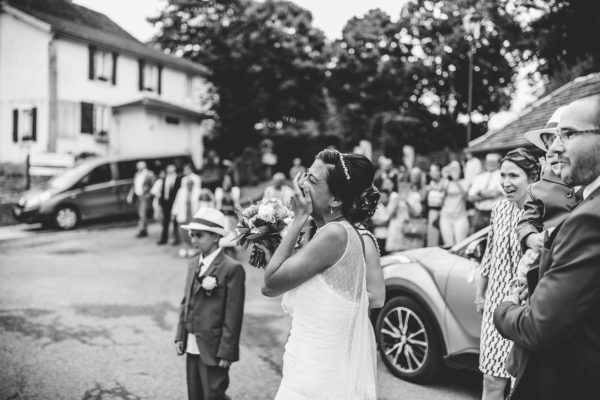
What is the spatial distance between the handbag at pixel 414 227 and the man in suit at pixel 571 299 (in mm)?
7212

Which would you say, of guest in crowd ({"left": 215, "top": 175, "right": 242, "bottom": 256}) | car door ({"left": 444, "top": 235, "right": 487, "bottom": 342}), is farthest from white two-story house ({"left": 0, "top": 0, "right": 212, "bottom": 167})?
car door ({"left": 444, "top": 235, "right": 487, "bottom": 342})

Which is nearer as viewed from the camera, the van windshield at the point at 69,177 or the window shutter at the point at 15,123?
the van windshield at the point at 69,177

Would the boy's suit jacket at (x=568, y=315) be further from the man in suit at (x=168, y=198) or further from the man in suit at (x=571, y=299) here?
the man in suit at (x=168, y=198)

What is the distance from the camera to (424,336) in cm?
493

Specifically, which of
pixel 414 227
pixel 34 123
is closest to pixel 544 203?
pixel 414 227

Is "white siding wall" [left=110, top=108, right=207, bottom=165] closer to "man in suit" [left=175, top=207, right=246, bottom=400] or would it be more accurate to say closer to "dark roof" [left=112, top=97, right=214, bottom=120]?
"dark roof" [left=112, top=97, right=214, bottom=120]

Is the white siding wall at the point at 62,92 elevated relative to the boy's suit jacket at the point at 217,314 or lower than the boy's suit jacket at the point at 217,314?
elevated

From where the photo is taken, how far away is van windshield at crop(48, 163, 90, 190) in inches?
615

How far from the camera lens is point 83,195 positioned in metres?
15.8

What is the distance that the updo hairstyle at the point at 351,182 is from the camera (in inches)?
97.5

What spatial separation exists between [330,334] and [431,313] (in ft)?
8.71

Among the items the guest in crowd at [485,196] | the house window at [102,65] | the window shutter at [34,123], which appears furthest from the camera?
the house window at [102,65]

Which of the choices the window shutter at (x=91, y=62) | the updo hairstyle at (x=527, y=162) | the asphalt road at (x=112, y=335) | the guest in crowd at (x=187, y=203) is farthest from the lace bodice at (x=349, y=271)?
the window shutter at (x=91, y=62)

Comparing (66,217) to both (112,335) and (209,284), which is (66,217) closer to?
(112,335)
